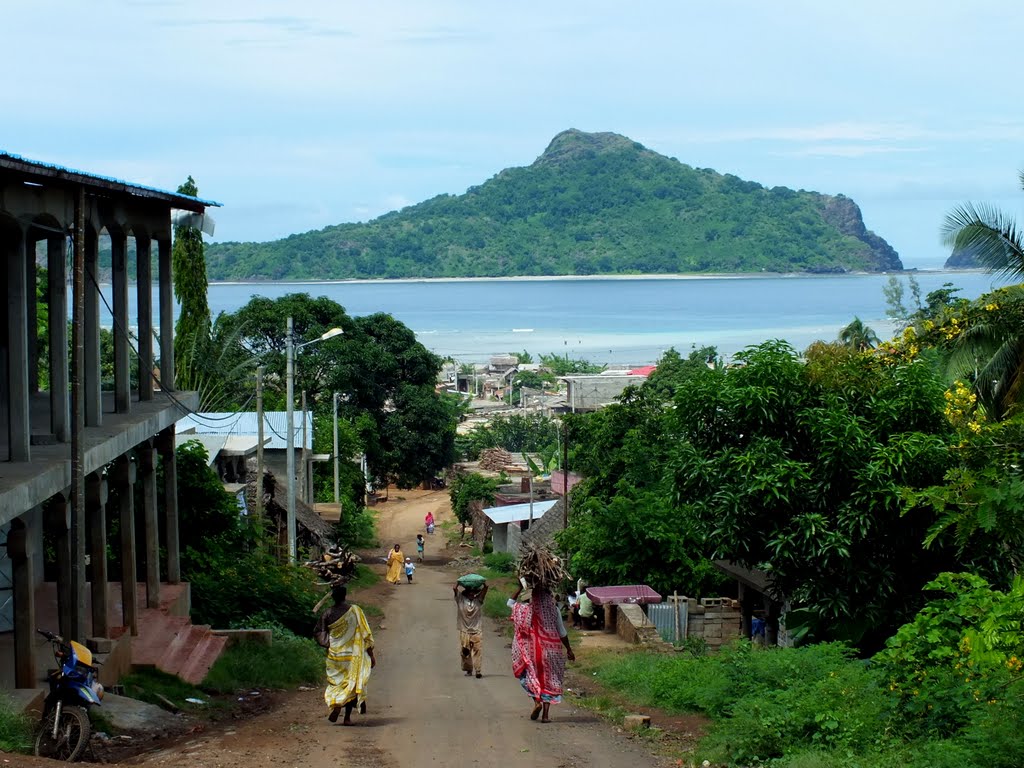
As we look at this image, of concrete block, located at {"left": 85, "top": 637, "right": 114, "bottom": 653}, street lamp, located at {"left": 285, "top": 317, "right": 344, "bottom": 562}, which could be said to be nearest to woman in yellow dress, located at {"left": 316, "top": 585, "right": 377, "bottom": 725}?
concrete block, located at {"left": 85, "top": 637, "right": 114, "bottom": 653}

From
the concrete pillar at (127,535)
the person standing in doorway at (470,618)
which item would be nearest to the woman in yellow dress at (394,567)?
the person standing in doorway at (470,618)

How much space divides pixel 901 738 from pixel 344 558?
526 centimetres

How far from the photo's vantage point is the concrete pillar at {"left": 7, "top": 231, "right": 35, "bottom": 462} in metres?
11.0

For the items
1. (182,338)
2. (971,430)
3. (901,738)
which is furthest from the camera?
(182,338)

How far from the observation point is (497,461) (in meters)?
65.9

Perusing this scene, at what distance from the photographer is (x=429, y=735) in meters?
10.5

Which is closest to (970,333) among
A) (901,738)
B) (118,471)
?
(901,738)

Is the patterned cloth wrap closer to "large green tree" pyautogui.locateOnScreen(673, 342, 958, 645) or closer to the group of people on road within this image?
the group of people on road

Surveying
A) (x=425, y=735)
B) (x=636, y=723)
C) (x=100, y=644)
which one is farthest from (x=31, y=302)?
(x=636, y=723)

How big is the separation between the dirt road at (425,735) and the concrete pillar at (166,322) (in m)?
4.92

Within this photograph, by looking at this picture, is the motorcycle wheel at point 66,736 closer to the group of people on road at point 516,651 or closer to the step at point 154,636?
the group of people on road at point 516,651

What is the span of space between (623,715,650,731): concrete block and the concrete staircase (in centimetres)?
525

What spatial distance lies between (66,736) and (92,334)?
5.65m

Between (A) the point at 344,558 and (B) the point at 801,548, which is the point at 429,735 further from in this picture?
(B) the point at 801,548
